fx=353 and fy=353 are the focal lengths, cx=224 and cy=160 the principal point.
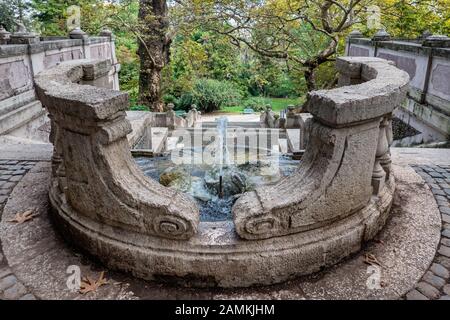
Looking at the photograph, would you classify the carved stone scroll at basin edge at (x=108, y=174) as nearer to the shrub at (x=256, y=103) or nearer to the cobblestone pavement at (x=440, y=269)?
the cobblestone pavement at (x=440, y=269)

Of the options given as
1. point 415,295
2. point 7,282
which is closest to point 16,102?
point 7,282

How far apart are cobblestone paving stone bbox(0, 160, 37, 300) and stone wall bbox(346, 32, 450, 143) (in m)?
7.61

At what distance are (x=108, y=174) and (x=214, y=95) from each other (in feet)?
70.9

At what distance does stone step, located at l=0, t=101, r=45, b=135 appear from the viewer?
7.00 metres

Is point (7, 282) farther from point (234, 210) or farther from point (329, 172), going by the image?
point (329, 172)

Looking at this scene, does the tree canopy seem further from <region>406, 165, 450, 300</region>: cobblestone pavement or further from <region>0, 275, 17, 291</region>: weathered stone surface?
<region>0, 275, 17, 291</region>: weathered stone surface

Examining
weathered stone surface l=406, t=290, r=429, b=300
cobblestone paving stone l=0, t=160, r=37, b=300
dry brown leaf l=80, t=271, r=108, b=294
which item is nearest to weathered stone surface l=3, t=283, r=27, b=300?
cobblestone paving stone l=0, t=160, r=37, b=300

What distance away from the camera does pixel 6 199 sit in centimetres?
375

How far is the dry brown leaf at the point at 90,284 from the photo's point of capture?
2.54m

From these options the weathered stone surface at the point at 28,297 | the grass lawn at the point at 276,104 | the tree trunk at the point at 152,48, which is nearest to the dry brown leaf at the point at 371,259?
the weathered stone surface at the point at 28,297

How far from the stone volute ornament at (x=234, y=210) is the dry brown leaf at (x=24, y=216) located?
80 cm

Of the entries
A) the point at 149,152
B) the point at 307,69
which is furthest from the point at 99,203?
the point at 307,69

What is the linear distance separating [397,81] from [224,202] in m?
2.22

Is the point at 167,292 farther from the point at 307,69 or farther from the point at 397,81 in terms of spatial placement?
the point at 307,69
